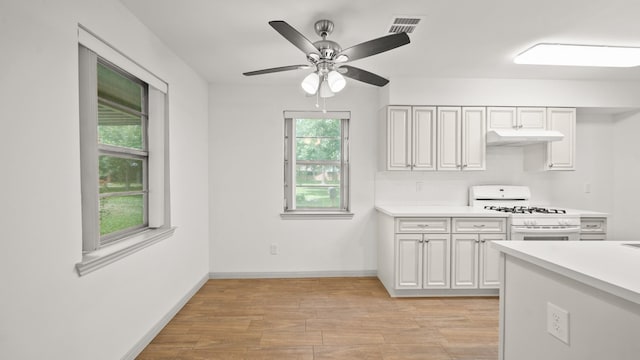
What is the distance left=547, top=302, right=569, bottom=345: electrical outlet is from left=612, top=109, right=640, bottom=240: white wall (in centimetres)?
414

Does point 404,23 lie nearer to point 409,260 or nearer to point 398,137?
point 398,137

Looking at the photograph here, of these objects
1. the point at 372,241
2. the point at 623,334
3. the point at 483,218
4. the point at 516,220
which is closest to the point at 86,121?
the point at 623,334

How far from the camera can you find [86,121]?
1823 millimetres

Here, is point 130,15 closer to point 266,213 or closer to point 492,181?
point 266,213

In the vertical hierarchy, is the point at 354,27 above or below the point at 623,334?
above

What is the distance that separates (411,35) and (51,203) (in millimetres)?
2648

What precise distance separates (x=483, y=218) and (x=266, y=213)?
254 centimetres

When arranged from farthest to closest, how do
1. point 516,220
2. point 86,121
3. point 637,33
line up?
point 516,220, point 637,33, point 86,121

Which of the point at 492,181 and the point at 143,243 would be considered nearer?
the point at 143,243

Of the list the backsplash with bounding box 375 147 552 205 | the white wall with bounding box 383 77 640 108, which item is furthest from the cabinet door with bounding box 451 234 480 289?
the white wall with bounding box 383 77 640 108

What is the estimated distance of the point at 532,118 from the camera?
149 inches

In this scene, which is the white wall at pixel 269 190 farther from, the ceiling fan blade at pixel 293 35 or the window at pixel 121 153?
the ceiling fan blade at pixel 293 35

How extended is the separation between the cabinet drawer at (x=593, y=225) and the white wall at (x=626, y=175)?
1.01 metres

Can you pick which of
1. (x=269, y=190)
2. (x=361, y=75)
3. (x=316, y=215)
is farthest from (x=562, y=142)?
(x=269, y=190)
